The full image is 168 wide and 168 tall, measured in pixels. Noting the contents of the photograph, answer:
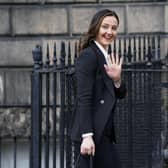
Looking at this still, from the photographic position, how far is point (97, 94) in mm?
4930

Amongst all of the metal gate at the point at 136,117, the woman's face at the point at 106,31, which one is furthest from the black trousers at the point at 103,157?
the metal gate at the point at 136,117

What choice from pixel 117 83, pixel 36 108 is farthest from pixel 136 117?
pixel 117 83

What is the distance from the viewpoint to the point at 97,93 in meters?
4.93

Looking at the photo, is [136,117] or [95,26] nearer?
[95,26]

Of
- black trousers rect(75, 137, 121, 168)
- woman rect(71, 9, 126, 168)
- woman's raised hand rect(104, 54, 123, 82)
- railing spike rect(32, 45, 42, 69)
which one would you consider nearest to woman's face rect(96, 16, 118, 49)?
woman rect(71, 9, 126, 168)

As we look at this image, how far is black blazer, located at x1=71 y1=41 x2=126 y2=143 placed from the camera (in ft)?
15.9

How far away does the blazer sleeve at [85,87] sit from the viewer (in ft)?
15.8

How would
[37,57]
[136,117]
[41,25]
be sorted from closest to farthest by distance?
[37,57], [136,117], [41,25]

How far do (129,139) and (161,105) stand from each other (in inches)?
35.7

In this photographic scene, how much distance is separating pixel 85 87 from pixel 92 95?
0.28 ft

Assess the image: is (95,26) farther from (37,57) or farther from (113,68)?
(37,57)

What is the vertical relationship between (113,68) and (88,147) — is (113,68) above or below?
above

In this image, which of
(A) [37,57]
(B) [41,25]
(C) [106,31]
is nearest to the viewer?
(C) [106,31]

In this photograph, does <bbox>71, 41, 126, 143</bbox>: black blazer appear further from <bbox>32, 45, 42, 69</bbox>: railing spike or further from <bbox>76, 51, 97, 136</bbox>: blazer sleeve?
<bbox>32, 45, 42, 69</bbox>: railing spike
